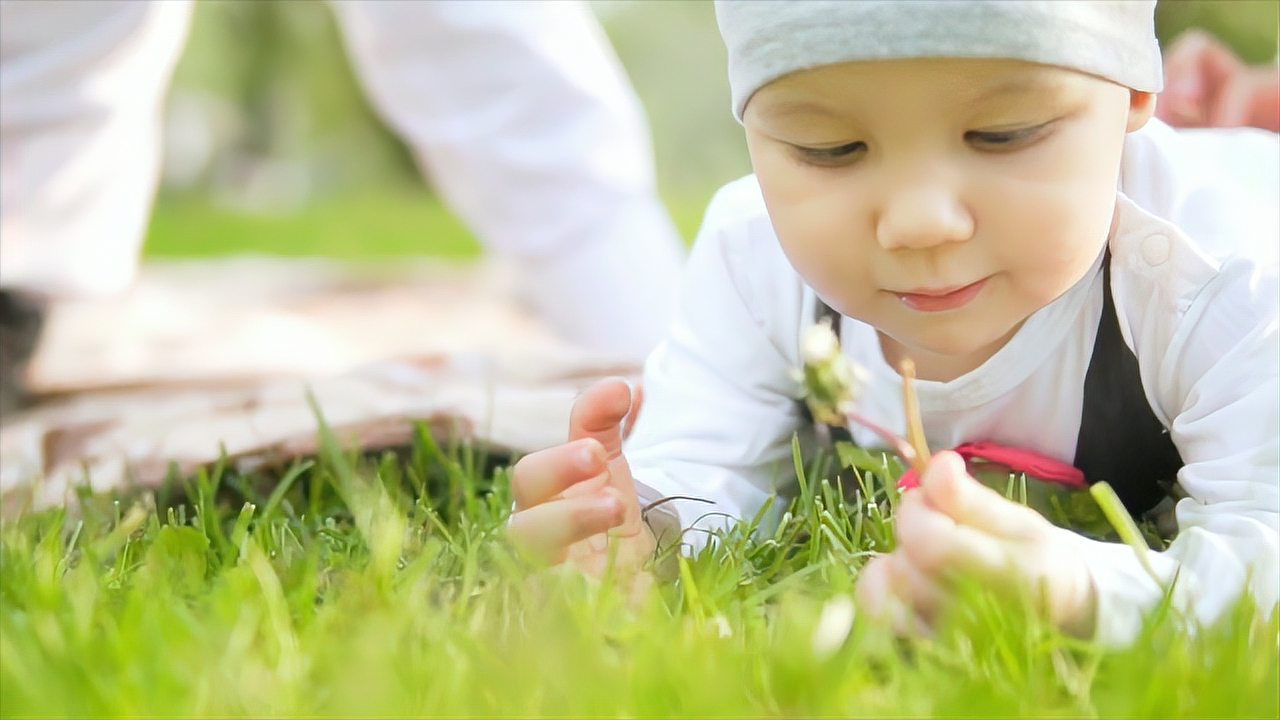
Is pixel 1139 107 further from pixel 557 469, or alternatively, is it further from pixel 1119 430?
pixel 557 469

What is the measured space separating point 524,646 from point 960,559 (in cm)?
29

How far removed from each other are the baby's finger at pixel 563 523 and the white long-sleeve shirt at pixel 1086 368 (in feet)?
0.54

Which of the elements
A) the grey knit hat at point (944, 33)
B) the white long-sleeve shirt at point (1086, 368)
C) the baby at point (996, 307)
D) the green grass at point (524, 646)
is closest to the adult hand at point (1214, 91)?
the white long-sleeve shirt at point (1086, 368)

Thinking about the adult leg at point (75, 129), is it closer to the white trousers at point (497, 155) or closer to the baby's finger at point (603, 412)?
the white trousers at point (497, 155)

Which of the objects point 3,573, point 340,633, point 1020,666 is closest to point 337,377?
point 3,573

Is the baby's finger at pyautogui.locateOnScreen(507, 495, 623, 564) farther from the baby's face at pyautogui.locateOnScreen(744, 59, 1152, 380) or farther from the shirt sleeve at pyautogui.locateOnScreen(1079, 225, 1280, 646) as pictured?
the shirt sleeve at pyautogui.locateOnScreen(1079, 225, 1280, 646)

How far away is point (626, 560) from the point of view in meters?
1.24

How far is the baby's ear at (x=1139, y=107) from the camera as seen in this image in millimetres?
1211

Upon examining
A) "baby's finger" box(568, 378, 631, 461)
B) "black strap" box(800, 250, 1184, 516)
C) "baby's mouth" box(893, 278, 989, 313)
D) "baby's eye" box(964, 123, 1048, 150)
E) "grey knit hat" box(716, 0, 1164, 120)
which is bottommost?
"black strap" box(800, 250, 1184, 516)

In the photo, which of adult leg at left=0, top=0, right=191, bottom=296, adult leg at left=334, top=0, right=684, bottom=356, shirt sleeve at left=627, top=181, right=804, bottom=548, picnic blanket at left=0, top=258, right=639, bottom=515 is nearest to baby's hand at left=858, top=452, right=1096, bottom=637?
shirt sleeve at left=627, top=181, right=804, bottom=548

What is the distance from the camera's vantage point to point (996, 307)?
119cm

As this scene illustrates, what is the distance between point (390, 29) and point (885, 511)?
151 cm

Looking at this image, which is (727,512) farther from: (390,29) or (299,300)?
(299,300)

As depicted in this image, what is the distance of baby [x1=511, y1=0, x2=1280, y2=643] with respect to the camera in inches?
41.6
